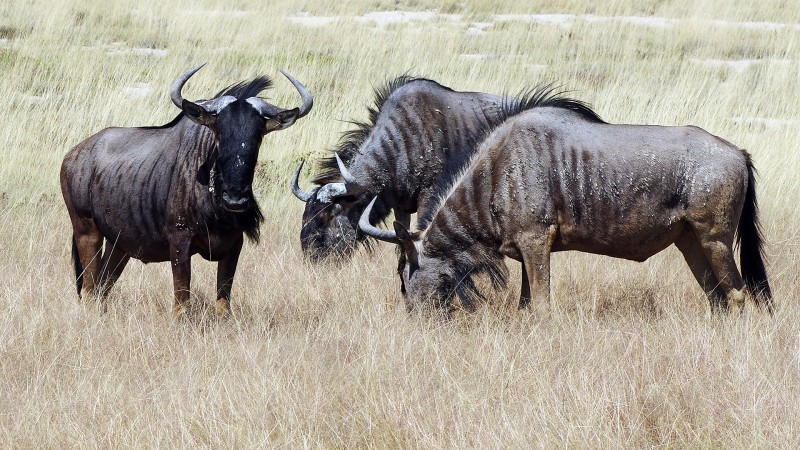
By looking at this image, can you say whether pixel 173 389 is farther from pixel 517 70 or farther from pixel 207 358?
pixel 517 70

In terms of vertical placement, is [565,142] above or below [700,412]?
above

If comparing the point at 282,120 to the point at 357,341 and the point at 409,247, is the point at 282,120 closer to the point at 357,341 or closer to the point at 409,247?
the point at 409,247

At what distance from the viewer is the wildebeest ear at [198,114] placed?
16.7 ft

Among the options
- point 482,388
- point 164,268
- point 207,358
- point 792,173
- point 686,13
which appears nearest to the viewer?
point 482,388

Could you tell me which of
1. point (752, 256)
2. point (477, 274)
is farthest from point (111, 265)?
point (752, 256)

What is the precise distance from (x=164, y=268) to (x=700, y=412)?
3965 mm

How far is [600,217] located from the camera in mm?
5316

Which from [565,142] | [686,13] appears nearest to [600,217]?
[565,142]

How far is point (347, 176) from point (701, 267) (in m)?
2.74

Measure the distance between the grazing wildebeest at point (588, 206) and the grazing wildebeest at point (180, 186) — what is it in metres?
0.81

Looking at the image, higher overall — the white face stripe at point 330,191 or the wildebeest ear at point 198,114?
the wildebeest ear at point 198,114

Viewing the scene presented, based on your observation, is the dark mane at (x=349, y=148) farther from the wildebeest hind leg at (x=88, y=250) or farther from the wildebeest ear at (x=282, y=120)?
the wildebeest ear at (x=282, y=120)

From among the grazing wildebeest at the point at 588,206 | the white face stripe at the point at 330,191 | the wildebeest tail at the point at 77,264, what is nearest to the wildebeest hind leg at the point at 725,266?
the grazing wildebeest at the point at 588,206

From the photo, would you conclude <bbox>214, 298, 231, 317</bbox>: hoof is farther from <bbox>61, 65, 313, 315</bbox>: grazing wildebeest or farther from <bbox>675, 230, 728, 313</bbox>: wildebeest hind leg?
<bbox>675, 230, 728, 313</bbox>: wildebeest hind leg
